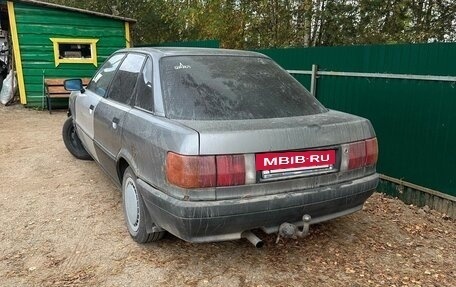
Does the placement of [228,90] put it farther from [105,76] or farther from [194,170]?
[105,76]

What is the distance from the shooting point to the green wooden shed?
10078mm

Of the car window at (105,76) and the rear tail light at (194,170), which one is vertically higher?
the car window at (105,76)

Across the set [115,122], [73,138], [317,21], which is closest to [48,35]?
[73,138]

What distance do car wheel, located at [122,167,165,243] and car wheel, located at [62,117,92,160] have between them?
8.88 feet

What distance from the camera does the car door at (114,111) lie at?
3213 millimetres

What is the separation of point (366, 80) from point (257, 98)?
2.15 m

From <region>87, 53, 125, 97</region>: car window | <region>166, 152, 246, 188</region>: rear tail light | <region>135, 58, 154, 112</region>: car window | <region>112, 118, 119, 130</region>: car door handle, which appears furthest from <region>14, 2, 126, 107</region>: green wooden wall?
<region>166, 152, 246, 188</region>: rear tail light

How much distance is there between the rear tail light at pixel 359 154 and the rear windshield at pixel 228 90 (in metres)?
0.46

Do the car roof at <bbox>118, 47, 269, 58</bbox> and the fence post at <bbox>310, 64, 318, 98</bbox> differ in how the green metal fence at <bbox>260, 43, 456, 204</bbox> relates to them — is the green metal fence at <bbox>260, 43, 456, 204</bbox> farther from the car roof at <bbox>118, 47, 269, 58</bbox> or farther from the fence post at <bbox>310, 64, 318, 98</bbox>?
the car roof at <bbox>118, 47, 269, 58</bbox>

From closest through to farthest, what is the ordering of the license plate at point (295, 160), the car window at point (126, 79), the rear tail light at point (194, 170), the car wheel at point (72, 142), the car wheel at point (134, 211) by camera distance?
the rear tail light at point (194, 170)
the license plate at point (295, 160)
the car wheel at point (134, 211)
the car window at point (126, 79)
the car wheel at point (72, 142)

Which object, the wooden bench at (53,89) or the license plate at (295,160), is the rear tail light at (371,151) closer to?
the license plate at (295,160)

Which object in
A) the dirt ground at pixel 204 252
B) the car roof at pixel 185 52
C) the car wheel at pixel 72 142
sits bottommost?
the dirt ground at pixel 204 252

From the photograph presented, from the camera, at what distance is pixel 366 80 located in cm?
453

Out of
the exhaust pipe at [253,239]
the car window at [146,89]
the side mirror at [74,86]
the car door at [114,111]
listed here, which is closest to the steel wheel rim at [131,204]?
the car door at [114,111]
